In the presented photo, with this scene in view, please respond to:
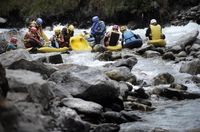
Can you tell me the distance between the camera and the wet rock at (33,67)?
807 cm

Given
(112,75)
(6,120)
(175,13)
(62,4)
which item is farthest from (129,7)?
(6,120)

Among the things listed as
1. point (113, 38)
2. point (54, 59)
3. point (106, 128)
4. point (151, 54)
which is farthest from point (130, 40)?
point (106, 128)

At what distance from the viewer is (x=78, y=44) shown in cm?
1648

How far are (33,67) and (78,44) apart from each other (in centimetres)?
827

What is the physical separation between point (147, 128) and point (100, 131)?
3.20ft

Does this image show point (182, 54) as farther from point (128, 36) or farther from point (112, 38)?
point (112, 38)

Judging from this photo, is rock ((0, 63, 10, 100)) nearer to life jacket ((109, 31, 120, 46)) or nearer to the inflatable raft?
life jacket ((109, 31, 120, 46))

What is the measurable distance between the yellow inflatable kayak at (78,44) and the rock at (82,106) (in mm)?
9524

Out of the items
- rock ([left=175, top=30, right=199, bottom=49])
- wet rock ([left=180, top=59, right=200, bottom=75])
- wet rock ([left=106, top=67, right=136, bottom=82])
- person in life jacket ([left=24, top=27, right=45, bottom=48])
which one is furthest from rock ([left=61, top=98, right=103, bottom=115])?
person in life jacket ([left=24, top=27, right=45, bottom=48])

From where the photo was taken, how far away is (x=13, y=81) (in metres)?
5.70

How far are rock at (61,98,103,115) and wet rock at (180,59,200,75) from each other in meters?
5.10

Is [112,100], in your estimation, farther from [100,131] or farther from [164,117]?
[100,131]

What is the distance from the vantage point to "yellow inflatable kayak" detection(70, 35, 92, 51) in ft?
54.0

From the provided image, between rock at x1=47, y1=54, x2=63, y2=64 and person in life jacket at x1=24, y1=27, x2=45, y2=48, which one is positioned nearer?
rock at x1=47, y1=54, x2=63, y2=64
